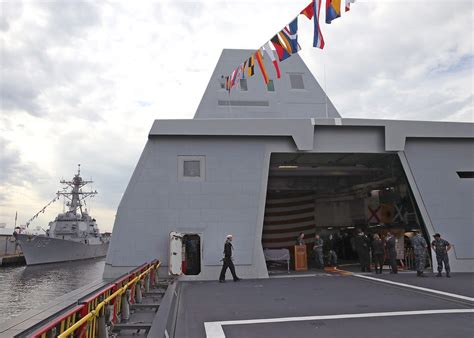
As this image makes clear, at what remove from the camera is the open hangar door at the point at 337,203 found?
16.3m

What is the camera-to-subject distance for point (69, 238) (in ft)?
135

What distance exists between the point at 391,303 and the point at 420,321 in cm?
160

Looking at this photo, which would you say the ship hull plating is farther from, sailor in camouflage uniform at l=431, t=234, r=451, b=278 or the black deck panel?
sailor in camouflage uniform at l=431, t=234, r=451, b=278

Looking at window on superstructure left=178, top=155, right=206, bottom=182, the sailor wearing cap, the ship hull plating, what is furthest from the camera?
the ship hull plating

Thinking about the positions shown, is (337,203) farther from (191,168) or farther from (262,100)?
(191,168)

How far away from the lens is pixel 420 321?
19.4ft

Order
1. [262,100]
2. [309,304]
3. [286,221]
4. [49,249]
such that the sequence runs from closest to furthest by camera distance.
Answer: [309,304] → [262,100] → [286,221] → [49,249]

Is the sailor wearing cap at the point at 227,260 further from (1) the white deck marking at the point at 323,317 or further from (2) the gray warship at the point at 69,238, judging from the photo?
(2) the gray warship at the point at 69,238

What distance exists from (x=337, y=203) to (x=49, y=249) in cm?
2772

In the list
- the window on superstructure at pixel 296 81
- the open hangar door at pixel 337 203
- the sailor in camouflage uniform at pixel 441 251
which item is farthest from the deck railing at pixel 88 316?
the window on superstructure at pixel 296 81

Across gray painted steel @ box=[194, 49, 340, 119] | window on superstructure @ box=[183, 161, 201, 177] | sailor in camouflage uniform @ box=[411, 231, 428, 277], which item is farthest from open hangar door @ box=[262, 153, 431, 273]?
window on superstructure @ box=[183, 161, 201, 177]

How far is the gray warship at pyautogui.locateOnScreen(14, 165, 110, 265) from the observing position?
33.0 meters

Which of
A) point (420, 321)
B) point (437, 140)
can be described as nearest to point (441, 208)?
point (437, 140)

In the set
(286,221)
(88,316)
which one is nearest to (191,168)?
(88,316)
